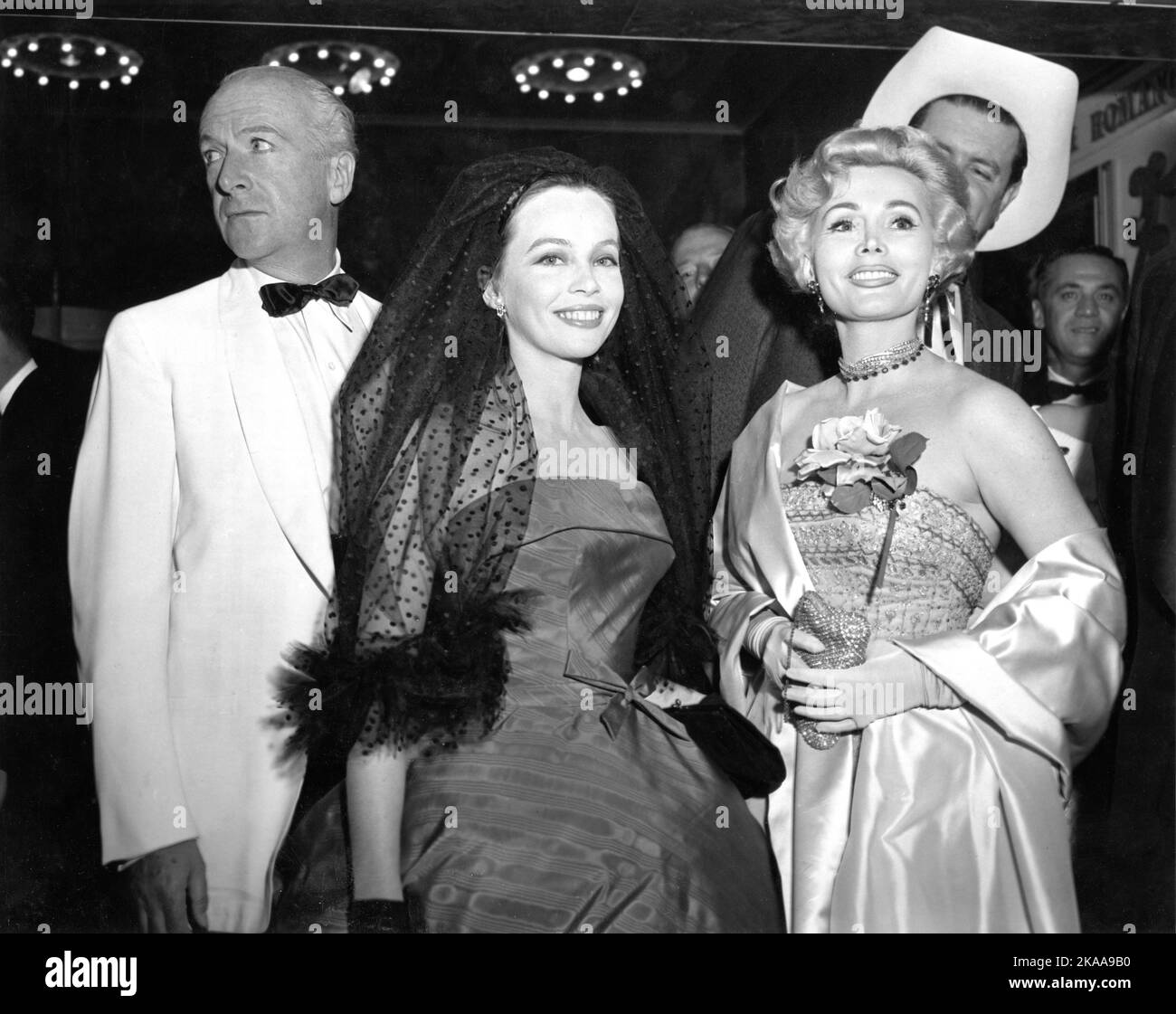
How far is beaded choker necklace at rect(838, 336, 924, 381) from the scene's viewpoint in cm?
285

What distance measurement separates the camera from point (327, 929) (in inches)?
110

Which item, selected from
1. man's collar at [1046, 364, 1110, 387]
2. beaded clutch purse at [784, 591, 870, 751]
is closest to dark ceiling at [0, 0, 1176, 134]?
man's collar at [1046, 364, 1110, 387]

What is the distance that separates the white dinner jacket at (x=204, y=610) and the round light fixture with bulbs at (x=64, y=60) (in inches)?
28.0

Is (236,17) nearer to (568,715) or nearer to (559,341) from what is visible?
(559,341)

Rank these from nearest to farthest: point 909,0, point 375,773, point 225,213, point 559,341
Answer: point 375,773 < point 559,341 < point 225,213 < point 909,0

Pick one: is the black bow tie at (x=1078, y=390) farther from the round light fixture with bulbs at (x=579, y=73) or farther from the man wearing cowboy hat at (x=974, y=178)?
the round light fixture with bulbs at (x=579, y=73)

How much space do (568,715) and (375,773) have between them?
0.39 metres

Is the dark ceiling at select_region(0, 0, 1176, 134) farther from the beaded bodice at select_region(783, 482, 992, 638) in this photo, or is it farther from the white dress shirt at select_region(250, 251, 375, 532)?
the beaded bodice at select_region(783, 482, 992, 638)

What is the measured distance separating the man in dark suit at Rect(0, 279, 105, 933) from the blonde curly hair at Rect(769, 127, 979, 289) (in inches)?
63.7

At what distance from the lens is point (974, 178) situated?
125 inches

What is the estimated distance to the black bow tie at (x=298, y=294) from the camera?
3000 millimetres

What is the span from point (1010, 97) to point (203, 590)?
84.9 inches

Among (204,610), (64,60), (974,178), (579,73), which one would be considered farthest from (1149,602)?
(64,60)
